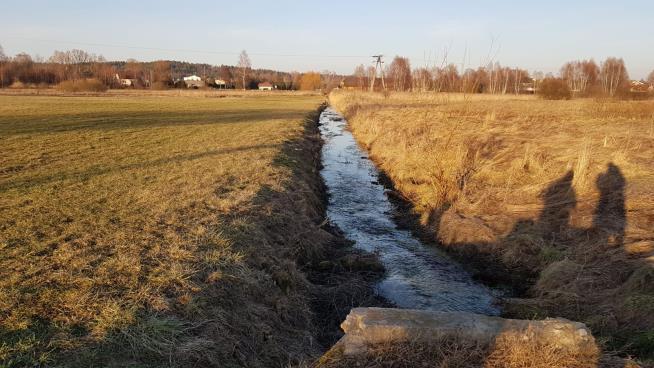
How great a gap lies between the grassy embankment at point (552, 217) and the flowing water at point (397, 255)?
1.70 ft

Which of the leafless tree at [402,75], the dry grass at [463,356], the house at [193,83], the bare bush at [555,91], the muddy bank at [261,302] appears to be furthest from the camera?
the house at [193,83]

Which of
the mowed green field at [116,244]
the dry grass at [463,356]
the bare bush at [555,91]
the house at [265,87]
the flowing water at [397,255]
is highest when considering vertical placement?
the house at [265,87]

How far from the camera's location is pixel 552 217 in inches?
356

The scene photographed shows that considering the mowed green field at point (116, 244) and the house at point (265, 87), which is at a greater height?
the house at point (265, 87)

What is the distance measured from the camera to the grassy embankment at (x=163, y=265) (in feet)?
13.7

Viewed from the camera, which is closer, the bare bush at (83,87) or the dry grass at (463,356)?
the dry grass at (463,356)

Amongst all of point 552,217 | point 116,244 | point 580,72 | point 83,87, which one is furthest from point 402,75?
point 580,72

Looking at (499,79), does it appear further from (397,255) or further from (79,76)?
(79,76)

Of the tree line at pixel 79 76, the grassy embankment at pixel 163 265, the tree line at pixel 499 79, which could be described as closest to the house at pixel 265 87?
the tree line at pixel 79 76

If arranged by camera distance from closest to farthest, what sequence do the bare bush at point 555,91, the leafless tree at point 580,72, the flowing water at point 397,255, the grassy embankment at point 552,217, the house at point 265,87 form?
1. the grassy embankment at point 552,217
2. the flowing water at point 397,255
3. the bare bush at point 555,91
4. the leafless tree at point 580,72
5. the house at point 265,87

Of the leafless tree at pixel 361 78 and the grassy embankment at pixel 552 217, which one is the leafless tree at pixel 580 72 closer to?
the leafless tree at pixel 361 78

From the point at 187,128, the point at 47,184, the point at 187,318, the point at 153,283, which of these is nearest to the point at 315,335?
the point at 187,318

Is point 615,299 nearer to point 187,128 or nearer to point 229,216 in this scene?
point 229,216

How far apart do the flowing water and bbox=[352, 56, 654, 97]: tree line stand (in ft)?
13.8
